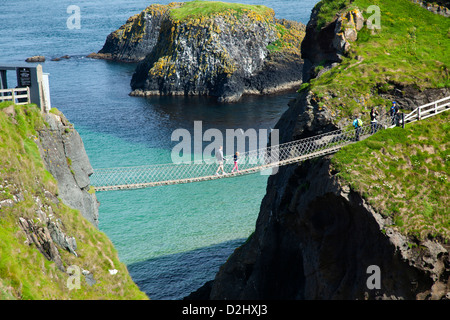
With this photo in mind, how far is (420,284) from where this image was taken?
72.7 feet

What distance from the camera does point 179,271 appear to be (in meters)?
32.2

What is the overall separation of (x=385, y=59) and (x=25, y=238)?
70.5 feet

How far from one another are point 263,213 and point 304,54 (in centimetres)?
1180

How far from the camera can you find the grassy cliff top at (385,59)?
29.0 metres

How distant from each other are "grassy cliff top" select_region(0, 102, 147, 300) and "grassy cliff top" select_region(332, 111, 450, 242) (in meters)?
10.6

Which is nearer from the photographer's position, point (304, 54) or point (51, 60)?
point (304, 54)

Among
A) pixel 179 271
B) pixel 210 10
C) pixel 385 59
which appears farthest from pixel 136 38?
pixel 179 271

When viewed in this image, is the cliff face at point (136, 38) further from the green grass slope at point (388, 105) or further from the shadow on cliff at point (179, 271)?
the shadow on cliff at point (179, 271)

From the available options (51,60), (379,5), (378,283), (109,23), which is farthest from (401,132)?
(109,23)

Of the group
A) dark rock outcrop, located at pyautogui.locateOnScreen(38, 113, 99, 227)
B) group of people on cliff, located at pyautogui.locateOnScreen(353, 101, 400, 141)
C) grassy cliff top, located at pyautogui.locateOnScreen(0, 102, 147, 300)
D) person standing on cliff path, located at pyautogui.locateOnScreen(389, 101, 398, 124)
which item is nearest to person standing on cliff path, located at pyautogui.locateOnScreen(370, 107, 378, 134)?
group of people on cliff, located at pyautogui.locateOnScreen(353, 101, 400, 141)

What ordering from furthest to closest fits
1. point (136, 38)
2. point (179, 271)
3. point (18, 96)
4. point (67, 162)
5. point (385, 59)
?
point (136, 38), point (179, 271), point (385, 59), point (67, 162), point (18, 96)

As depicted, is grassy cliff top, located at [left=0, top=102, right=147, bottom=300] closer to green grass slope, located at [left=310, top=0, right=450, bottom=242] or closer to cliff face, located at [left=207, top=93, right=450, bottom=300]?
cliff face, located at [left=207, top=93, right=450, bottom=300]

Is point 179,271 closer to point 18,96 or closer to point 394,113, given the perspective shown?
point 18,96

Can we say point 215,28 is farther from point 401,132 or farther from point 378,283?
point 378,283
